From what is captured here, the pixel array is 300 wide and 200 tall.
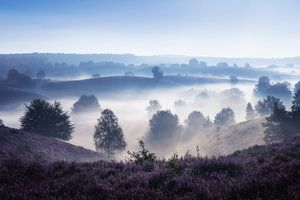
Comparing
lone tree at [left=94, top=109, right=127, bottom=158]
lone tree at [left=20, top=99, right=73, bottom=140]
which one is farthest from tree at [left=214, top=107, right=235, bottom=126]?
lone tree at [left=20, top=99, right=73, bottom=140]

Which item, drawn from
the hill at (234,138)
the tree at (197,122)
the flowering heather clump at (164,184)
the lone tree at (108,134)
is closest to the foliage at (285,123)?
the hill at (234,138)

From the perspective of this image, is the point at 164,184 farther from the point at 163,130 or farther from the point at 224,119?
the point at 224,119

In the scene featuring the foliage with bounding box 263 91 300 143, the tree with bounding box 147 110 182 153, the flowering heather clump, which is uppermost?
the flowering heather clump

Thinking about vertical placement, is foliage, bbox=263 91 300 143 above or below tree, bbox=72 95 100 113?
above

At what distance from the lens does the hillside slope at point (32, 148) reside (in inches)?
1223

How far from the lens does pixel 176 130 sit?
383ft

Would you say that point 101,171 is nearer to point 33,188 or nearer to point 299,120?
point 33,188

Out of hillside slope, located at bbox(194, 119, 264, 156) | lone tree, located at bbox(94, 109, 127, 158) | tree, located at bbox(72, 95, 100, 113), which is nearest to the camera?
lone tree, located at bbox(94, 109, 127, 158)

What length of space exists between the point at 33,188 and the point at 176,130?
10999cm

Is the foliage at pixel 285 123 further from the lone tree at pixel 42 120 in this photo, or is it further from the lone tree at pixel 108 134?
the lone tree at pixel 42 120

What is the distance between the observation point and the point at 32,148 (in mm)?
35969

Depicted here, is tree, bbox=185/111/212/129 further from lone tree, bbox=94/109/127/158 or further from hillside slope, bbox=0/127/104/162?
hillside slope, bbox=0/127/104/162

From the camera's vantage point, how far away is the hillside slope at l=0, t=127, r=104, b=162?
31.1 m

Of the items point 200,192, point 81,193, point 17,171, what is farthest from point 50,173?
point 200,192
